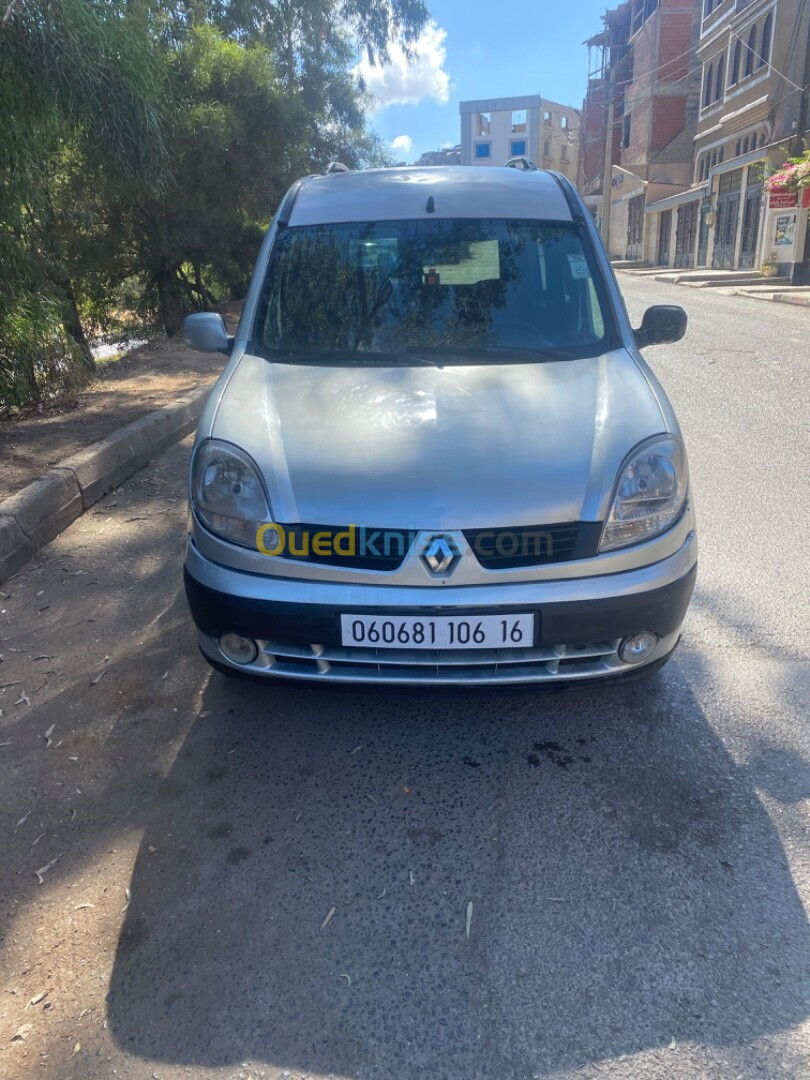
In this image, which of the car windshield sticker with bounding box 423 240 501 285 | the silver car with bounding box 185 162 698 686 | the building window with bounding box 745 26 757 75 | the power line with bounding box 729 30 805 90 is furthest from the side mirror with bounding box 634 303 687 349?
the building window with bounding box 745 26 757 75

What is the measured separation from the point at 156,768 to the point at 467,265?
245 centimetres

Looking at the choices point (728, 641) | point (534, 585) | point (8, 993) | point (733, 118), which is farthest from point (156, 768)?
point (733, 118)

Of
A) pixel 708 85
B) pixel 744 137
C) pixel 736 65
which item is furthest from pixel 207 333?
pixel 708 85

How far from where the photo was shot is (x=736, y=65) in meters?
34.8

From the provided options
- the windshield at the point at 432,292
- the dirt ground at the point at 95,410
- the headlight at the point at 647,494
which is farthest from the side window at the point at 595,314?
the dirt ground at the point at 95,410

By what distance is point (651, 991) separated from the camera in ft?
6.32

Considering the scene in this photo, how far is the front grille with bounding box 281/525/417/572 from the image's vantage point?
250 cm

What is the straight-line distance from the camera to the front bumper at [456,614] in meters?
2.47

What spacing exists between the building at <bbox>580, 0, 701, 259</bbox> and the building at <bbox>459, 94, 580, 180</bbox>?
2379 cm

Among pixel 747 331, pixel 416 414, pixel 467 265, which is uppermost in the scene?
pixel 467 265

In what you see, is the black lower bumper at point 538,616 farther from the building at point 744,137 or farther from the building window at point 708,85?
the building window at point 708,85

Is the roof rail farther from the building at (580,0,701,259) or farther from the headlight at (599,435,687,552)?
the building at (580,0,701,259)

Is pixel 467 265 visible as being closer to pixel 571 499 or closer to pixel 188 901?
pixel 571 499

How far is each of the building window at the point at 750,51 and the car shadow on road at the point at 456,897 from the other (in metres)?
37.5
